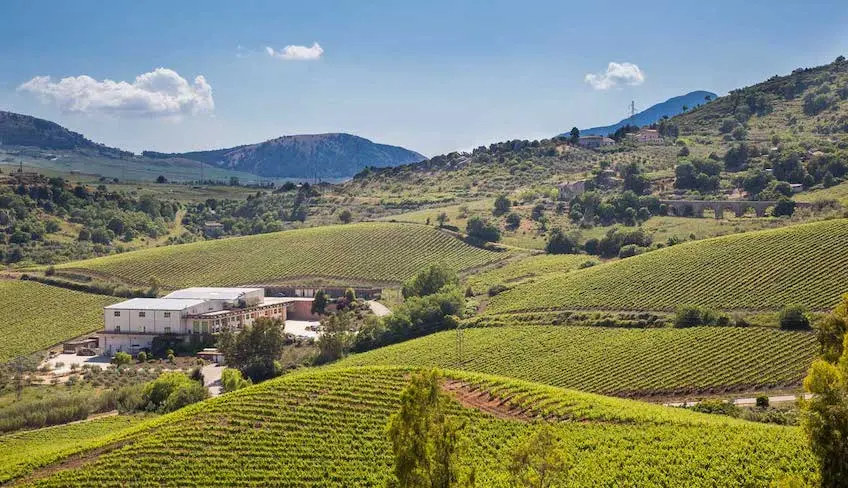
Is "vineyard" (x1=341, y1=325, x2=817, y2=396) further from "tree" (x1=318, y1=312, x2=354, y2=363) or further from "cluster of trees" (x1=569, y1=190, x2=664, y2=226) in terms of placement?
"cluster of trees" (x1=569, y1=190, x2=664, y2=226)

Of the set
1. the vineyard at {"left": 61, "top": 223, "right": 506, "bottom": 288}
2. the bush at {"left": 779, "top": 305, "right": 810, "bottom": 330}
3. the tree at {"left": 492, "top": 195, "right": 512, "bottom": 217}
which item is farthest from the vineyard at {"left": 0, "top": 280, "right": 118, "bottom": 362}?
the bush at {"left": 779, "top": 305, "right": 810, "bottom": 330}

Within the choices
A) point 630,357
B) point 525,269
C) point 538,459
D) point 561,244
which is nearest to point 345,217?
point 561,244

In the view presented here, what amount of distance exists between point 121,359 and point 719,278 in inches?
2081

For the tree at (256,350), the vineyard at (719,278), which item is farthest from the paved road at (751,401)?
the tree at (256,350)

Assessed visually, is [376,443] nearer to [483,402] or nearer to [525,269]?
[483,402]

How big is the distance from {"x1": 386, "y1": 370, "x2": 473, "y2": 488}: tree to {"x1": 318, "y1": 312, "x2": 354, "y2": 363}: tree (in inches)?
1919

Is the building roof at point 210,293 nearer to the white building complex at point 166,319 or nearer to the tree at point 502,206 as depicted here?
the white building complex at point 166,319

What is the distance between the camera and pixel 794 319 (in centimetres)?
6200

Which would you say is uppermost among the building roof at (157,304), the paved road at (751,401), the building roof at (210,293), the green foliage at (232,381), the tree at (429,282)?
the tree at (429,282)

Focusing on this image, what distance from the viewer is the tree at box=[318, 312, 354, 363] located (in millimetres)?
76438

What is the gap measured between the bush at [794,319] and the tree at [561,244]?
46658mm

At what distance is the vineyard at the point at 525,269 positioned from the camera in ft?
312

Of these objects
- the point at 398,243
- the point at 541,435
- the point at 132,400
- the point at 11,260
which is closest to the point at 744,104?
the point at 398,243

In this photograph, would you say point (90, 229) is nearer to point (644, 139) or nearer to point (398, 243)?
point (398, 243)
